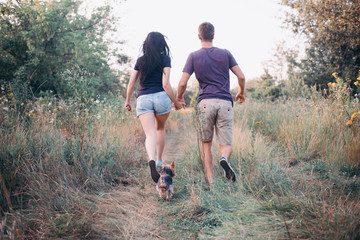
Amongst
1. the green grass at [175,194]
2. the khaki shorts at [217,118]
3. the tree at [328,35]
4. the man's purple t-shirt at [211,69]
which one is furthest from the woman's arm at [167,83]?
the tree at [328,35]

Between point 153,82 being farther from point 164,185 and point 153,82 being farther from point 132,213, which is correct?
point 132,213

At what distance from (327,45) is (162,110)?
12.9m

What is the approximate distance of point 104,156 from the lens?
354 centimetres

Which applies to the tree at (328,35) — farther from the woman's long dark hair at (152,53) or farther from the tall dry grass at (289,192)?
the woman's long dark hair at (152,53)

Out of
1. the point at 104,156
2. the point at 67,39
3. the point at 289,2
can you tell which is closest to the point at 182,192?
the point at 104,156

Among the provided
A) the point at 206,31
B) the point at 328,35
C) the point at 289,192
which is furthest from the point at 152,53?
the point at 328,35

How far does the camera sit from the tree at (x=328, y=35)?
389 inches

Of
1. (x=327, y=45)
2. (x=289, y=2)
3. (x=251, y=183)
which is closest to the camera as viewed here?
(x=251, y=183)

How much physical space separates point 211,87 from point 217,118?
43 centimetres

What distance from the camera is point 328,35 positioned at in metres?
11.1

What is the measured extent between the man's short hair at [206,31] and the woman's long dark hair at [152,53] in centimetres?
53

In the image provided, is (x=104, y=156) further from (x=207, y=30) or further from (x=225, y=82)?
(x=207, y=30)

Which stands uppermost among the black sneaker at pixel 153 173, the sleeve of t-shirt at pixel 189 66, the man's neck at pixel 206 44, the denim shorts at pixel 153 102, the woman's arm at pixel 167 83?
the man's neck at pixel 206 44

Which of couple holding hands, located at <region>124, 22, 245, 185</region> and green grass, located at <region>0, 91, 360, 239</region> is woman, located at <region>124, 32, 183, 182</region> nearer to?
couple holding hands, located at <region>124, 22, 245, 185</region>
